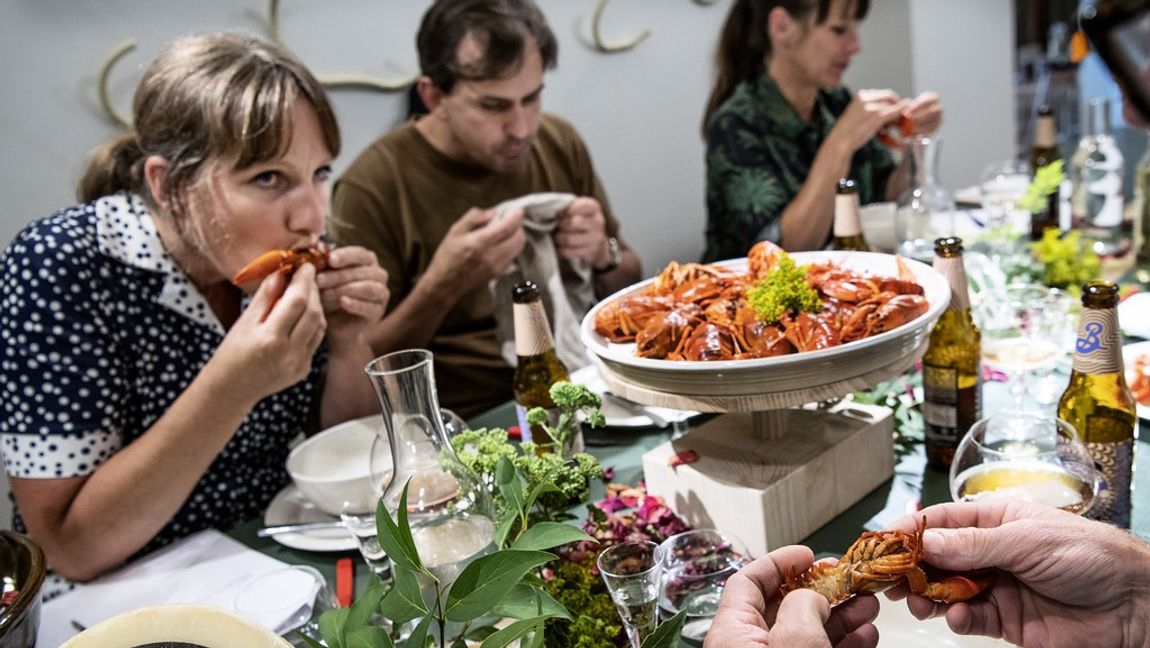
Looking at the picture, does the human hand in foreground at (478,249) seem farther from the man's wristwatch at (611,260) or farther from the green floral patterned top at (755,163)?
the green floral patterned top at (755,163)

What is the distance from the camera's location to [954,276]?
1179mm

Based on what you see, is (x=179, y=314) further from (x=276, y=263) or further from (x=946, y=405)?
(x=946, y=405)

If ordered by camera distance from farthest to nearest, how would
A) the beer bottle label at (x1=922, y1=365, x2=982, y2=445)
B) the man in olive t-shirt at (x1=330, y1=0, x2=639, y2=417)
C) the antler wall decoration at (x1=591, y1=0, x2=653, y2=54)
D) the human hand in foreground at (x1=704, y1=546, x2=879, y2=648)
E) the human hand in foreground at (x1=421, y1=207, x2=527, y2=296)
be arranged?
the antler wall decoration at (x1=591, y1=0, x2=653, y2=54), the man in olive t-shirt at (x1=330, y1=0, x2=639, y2=417), the human hand in foreground at (x1=421, y1=207, x2=527, y2=296), the beer bottle label at (x1=922, y1=365, x2=982, y2=445), the human hand in foreground at (x1=704, y1=546, x2=879, y2=648)

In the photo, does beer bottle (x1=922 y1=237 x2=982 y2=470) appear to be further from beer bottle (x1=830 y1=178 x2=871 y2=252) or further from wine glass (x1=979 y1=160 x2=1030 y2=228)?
wine glass (x1=979 y1=160 x2=1030 y2=228)

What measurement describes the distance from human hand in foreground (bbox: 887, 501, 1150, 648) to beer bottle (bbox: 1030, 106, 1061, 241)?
1.65 m

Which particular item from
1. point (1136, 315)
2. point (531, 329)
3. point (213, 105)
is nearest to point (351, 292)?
point (213, 105)

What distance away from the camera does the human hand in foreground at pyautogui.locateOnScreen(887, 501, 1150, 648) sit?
74cm

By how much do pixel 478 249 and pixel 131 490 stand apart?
0.92 metres

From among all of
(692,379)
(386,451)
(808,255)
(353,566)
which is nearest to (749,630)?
(692,379)

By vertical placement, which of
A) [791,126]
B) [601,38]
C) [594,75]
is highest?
[601,38]

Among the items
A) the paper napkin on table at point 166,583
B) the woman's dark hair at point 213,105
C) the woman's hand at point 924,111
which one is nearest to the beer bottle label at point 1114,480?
the paper napkin on table at point 166,583

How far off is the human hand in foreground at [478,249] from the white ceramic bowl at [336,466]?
0.59m

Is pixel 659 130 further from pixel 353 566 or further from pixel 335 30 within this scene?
pixel 353 566

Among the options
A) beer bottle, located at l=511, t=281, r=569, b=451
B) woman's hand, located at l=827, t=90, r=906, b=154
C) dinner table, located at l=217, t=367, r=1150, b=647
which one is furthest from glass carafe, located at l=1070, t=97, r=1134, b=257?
beer bottle, located at l=511, t=281, r=569, b=451
